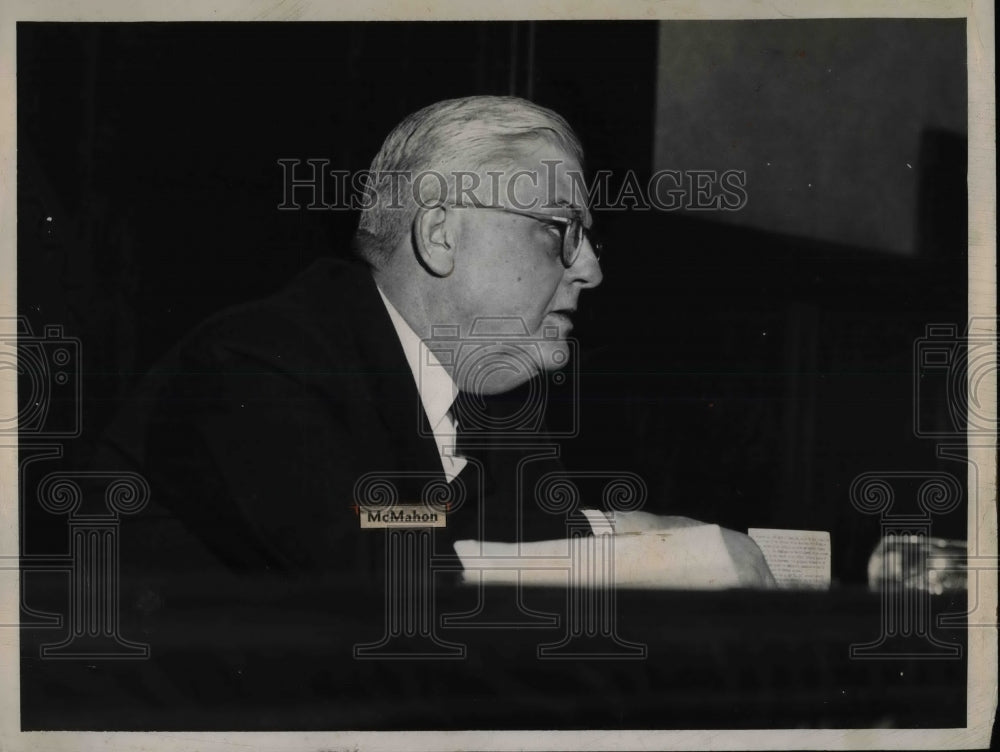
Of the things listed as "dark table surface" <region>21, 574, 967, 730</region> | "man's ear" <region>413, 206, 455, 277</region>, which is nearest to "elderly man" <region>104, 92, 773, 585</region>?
"man's ear" <region>413, 206, 455, 277</region>

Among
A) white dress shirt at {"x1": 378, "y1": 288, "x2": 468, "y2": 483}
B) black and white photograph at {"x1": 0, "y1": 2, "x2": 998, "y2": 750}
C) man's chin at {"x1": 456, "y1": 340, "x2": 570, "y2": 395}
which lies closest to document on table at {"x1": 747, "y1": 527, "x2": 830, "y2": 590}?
black and white photograph at {"x1": 0, "y1": 2, "x2": 998, "y2": 750}

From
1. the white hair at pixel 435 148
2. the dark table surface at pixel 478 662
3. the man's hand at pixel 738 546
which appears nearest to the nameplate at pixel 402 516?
the dark table surface at pixel 478 662

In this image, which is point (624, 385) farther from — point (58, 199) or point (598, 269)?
point (58, 199)

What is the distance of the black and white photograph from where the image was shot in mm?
2572

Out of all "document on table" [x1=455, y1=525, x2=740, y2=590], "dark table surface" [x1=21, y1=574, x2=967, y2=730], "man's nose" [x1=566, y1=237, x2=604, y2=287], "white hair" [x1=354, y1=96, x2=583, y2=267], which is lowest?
"dark table surface" [x1=21, y1=574, x2=967, y2=730]

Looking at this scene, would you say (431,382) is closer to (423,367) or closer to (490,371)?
(423,367)

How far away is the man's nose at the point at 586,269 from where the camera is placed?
2598mm

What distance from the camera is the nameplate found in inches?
101

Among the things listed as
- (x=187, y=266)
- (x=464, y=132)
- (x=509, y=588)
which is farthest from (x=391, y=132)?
(x=509, y=588)

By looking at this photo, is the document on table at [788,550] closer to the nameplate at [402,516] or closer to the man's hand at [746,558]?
the man's hand at [746,558]

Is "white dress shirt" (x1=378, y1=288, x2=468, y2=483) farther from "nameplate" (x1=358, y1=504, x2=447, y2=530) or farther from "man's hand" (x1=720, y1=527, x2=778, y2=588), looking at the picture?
"man's hand" (x1=720, y1=527, x2=778, y2=588)

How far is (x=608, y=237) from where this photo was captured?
2607 millimetres

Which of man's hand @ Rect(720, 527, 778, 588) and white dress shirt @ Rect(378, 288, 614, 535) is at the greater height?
white dress shirt @ Rect(378, 288, 614, 535)

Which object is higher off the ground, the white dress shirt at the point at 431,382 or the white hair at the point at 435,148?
the white hair at the point at 435,148
